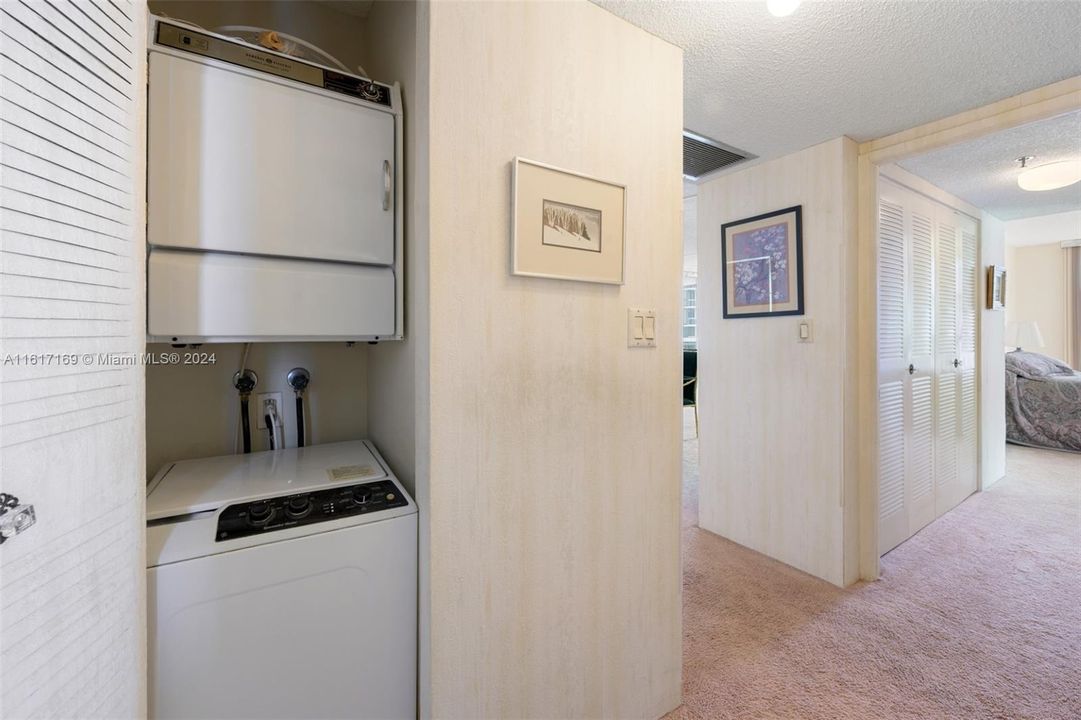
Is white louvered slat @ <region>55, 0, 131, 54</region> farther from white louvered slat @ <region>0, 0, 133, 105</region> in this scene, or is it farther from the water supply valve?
the water supply valve

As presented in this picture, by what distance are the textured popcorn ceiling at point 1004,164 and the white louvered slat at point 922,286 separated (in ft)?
0.93

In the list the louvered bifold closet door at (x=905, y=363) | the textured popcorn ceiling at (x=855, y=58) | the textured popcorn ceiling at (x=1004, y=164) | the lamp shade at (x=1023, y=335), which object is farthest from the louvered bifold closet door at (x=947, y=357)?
the lamp shade at (x=1023, y=335)

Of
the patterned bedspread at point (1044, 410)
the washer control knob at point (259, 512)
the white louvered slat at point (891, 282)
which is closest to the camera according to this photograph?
the washer control knob at point (259, 512)

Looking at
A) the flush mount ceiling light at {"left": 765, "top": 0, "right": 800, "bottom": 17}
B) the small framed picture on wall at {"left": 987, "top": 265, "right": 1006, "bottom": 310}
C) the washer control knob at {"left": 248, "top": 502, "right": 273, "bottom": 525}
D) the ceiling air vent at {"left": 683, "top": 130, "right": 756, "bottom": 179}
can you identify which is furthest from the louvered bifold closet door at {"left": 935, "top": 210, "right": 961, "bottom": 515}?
the washer control knob at {"left": 248, "top": 502, "right": 273, "bottom": 525}

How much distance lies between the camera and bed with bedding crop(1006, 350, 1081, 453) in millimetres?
4578

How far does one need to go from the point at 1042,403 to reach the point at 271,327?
6819 mm

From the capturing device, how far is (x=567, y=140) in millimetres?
1287

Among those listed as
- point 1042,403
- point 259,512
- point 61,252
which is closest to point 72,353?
point 61,252

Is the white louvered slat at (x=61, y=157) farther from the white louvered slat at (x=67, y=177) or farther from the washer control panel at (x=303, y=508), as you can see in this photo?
the washer control panel at (x=303, y=508)

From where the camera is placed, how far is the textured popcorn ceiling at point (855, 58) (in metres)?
1.38

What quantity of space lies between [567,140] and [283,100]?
72 centimetres

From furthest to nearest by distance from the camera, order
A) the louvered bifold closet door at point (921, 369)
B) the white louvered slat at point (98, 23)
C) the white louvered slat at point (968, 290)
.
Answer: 1. the white louvered slat at point (968, 290)
2. the louvered bifold closet door at point (921, 369)
3. the white louvered slat at point (98, 23)

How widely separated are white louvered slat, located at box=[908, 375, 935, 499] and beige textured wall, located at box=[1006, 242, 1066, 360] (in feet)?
16.8

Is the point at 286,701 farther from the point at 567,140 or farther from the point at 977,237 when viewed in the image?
Result: the point at 977,237
